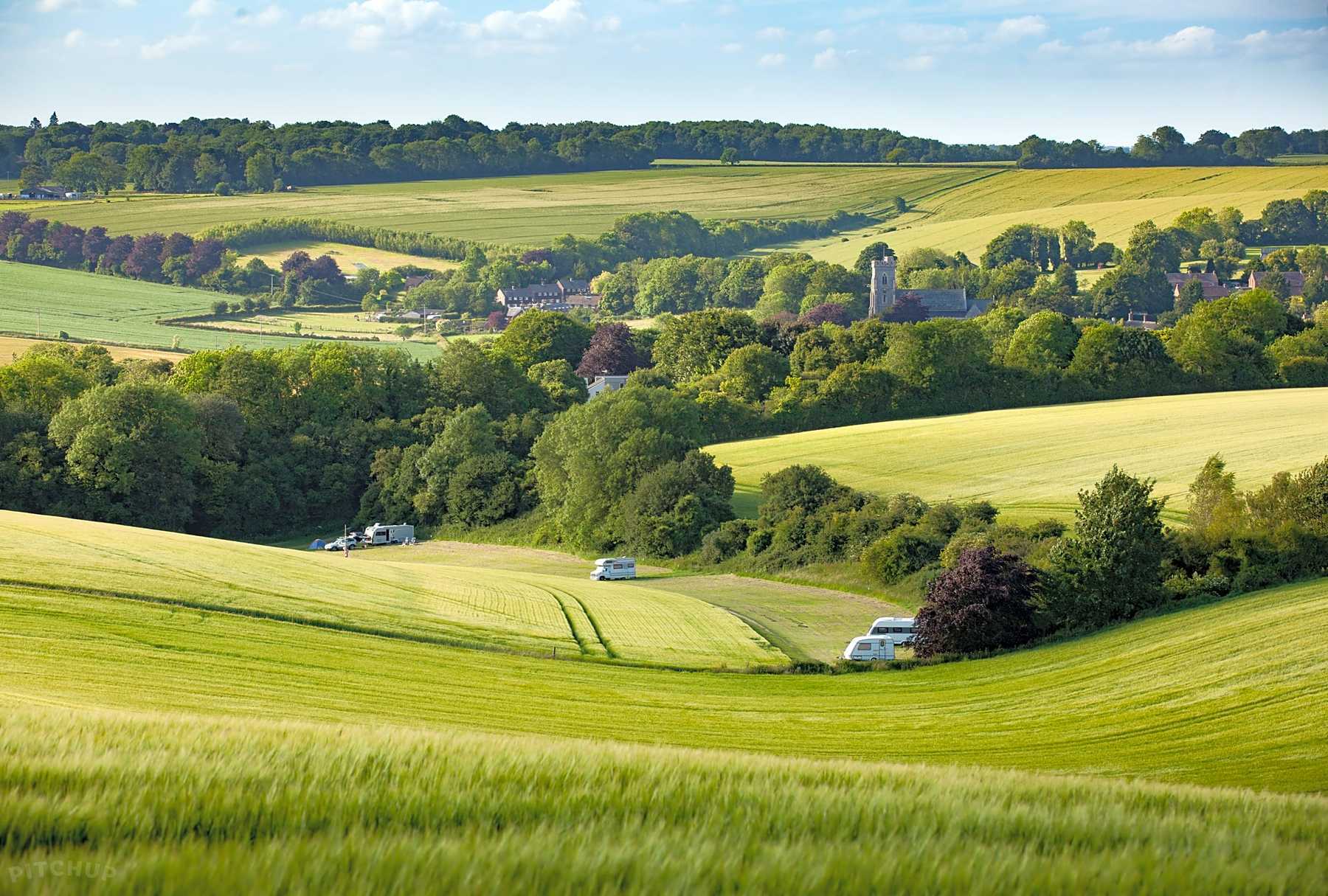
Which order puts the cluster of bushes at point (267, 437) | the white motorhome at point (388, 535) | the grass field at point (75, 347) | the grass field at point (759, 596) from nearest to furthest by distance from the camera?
1. the grass field at point (759, 596)
2. the cluster of bushes at point (267, 437)
3. the white motorhome at point (388, 535)
4. the grass field at point (75, 347)

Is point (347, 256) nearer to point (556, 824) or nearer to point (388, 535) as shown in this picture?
point (388, 535)

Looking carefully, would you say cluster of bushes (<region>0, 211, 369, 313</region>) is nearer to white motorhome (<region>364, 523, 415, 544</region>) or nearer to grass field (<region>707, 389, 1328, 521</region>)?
grass field (<region>707, 389, 1328, 521</region>)

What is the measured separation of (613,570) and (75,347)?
56.2 meters

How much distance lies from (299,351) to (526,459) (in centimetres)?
1974

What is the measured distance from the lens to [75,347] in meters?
92.6

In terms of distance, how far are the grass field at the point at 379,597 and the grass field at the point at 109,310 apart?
7270cm

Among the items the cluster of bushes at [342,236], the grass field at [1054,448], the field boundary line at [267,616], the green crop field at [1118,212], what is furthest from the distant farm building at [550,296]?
the field boundary line at [267,616]

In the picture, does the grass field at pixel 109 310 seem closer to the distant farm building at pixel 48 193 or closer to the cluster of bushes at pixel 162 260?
the cluster of bushes at pixel 162 260

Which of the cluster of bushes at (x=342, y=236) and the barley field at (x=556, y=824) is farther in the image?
the cluster of bushes at (x=342, y=236)

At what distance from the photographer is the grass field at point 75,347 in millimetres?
94625

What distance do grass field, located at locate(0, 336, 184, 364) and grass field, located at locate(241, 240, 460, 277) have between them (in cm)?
5475

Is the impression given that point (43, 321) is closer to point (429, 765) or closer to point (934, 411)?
point (934, 411)

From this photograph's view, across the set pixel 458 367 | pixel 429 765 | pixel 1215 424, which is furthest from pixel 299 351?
pixel 429 765

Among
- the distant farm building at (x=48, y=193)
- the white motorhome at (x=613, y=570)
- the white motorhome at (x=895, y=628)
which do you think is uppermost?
the distant farm building at (x=48, y=193)
